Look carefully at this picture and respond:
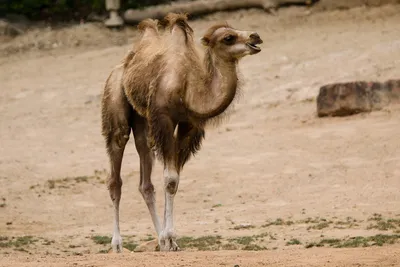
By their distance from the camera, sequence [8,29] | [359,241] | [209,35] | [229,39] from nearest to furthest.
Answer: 1. [229,39]
2. [209,35]
3. [359,241]
4. [8,29]

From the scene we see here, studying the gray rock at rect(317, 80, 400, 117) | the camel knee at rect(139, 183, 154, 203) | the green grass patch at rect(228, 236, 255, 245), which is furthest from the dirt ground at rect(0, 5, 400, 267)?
the camel knee at rect(139, 183, 154, 203)

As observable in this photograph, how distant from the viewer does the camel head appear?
1003cm

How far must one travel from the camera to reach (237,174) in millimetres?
15484

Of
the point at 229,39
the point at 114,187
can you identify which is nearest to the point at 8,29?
the point at 114,187

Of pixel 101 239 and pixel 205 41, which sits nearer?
pixel 205 41

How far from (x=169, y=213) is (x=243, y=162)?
577cm

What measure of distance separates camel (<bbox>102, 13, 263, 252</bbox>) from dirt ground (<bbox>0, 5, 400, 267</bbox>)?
2.92 feet

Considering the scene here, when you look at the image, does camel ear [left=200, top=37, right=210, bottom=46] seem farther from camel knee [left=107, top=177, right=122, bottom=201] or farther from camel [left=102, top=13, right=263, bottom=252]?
camel knee [left=107, top=177, right=122, bottom=201]

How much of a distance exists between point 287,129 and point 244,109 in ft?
5.26

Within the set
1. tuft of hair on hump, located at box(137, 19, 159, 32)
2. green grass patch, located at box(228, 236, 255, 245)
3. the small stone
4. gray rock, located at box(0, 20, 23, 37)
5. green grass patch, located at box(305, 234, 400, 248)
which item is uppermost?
gray rock, located at box(0, 20, 23, 37)

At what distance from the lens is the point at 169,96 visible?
413 inches

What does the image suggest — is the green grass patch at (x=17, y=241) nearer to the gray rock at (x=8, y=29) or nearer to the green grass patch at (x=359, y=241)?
the green grass patch at (x=359, y=241)

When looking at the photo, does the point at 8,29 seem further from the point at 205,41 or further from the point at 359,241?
the point at 359,241

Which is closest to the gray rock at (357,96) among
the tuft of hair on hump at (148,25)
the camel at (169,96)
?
the tuft of hair on hump at (148,25)
